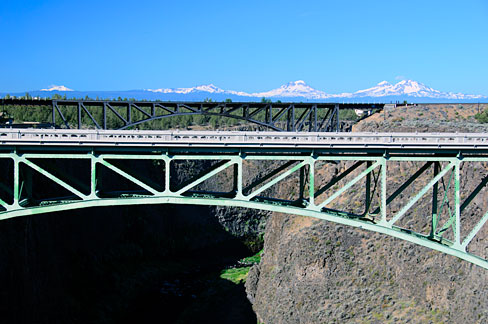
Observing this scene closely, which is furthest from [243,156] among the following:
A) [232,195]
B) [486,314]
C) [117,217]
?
[117,217]

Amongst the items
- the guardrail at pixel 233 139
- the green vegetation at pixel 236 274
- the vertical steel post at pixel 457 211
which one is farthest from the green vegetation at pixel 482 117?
the vertical steel post at pixel 457 211

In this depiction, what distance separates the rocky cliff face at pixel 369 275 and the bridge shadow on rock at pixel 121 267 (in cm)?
536

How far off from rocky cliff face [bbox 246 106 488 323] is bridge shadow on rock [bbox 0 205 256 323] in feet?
17.6

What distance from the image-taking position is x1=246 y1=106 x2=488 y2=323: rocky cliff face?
35.2 meters

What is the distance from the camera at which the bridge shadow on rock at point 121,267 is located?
37031mm

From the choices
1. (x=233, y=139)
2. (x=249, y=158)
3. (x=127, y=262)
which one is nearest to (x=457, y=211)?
(x=249, y=158)

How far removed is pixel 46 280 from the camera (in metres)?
41.4

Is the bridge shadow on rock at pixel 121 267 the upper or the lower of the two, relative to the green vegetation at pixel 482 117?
lower

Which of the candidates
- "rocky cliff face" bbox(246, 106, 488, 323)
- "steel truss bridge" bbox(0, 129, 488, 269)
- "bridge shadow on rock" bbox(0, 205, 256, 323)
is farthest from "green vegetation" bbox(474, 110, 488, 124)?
"steel truss bridge" bbox(0, 129, 488, 269)

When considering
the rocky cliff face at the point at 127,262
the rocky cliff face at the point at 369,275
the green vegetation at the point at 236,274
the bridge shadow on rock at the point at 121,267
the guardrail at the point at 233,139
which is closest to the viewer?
the guardrail at the point at 233,139

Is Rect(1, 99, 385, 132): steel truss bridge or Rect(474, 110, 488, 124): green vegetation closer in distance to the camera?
Rect(1, 99, 385, 132): steel truss bridge

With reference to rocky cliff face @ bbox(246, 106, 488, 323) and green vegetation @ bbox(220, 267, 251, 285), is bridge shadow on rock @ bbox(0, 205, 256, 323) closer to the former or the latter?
green vegetation @ bbox(220, 267, 251, 285)

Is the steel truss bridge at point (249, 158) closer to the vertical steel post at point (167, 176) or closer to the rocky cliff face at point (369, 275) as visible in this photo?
the vertical steel post at point (167, 176)

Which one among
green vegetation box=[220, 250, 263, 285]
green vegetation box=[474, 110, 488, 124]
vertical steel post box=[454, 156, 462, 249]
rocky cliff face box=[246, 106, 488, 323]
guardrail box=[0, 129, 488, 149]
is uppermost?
green vegetation box=[474, 110, 488, 124]
